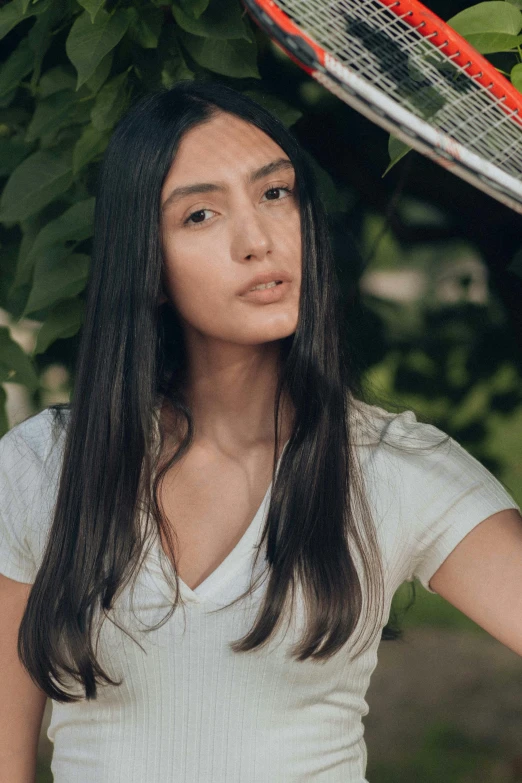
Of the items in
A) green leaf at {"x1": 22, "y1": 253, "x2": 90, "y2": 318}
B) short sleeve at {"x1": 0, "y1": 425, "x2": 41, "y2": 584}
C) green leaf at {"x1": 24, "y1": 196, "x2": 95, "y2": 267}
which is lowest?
short sleeve at {"x1": 0, "y1": 425, "x2": 41, "y2": 584}

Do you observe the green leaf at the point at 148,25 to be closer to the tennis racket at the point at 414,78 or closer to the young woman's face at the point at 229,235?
the young woman's face at the point at 229,235

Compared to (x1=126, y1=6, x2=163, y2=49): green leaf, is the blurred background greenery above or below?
below

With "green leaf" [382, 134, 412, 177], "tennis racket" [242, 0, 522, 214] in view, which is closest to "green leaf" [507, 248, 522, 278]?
"green leaf" [382, 134, 412, 177]

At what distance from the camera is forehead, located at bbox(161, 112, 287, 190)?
64.4 inches

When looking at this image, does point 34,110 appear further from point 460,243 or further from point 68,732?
point 68,732

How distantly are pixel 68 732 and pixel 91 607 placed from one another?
22 centimetres

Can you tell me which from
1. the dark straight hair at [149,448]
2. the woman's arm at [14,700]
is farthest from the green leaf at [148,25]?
the woman's arm at [14,700]

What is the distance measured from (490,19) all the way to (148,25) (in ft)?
2.27

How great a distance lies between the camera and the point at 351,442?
5.75 feet

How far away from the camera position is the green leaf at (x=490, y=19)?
1550mm

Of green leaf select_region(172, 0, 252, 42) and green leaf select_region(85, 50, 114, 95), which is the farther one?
green leaf select_region(85, 50, 114, 95)

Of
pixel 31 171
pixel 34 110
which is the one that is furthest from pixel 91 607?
pixel 34 110

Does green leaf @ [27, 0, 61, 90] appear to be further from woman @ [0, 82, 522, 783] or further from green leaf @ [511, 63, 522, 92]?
green leaf @ [511, 63, 522, 92]

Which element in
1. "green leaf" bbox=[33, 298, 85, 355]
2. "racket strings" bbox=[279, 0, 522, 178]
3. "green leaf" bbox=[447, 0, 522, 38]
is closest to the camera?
"racket strings" bbox=[279, 0, 522, 178]
